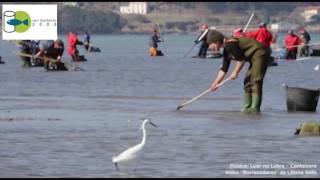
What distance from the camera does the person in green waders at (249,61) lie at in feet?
74.7

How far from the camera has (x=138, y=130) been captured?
67.6ft

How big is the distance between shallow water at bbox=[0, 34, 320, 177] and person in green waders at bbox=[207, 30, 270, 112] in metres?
0.40

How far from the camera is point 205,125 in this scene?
21625 millimetres

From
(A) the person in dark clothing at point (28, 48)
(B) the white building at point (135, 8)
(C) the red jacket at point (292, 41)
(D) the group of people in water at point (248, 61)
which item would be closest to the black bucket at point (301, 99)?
(D) the group of people in water at point (248, 61)

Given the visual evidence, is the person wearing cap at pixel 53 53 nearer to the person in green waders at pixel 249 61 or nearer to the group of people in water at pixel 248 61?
the group of people in water at pixel 248 61

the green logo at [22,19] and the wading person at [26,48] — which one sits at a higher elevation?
the green logo at [22,19]

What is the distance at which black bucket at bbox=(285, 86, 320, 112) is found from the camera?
24061 mm

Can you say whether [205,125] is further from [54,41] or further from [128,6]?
[128,6]

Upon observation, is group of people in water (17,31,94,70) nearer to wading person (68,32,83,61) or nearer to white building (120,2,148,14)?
wading person (68,32,83,61)

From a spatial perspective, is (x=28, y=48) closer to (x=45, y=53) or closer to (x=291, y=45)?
(x=45, y=53)

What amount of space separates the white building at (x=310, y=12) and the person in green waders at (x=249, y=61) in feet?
496

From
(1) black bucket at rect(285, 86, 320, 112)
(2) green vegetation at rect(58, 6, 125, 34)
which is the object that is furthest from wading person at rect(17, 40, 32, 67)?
(2) green vegetation at rect(58, 6, 125, 34)

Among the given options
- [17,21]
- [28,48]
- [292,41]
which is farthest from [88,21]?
[28,48]

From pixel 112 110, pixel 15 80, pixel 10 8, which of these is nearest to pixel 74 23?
pixel 10 8
